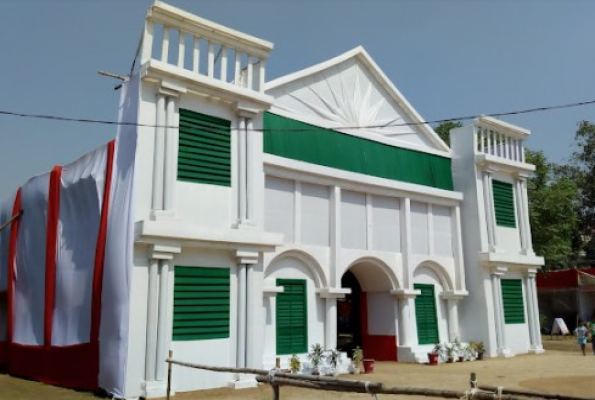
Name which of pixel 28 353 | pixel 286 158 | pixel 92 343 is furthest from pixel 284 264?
pixel 28 353

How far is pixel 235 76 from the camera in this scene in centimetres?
1202

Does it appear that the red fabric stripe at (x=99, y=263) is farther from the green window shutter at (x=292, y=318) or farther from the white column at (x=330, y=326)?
the white column at (x=330, y=326)

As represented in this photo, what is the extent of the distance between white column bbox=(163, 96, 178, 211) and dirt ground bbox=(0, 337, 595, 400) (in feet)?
12.0

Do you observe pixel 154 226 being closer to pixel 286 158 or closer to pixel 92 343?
pixel 92 343

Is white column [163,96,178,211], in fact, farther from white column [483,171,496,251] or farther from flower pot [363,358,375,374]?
white column [483,171,496,251]

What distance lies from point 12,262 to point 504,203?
14847 mm

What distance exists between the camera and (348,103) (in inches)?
610

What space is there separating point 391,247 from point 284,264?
379cm

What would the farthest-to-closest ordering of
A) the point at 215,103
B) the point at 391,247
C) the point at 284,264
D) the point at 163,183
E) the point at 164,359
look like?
the point at 391,247 < the point at 284,264 < the point at 215,103 < the point at 163,183 < the point at 164,359

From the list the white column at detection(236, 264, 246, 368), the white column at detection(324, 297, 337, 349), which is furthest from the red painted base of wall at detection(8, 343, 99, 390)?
the white column at detection(324, 297, 337, 349)

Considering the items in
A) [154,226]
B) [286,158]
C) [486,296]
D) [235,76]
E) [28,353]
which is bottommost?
[28,353]

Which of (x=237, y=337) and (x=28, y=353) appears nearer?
(x=237, y=337)

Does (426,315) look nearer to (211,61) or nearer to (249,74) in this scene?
(249,74)

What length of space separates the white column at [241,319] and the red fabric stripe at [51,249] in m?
4.09
